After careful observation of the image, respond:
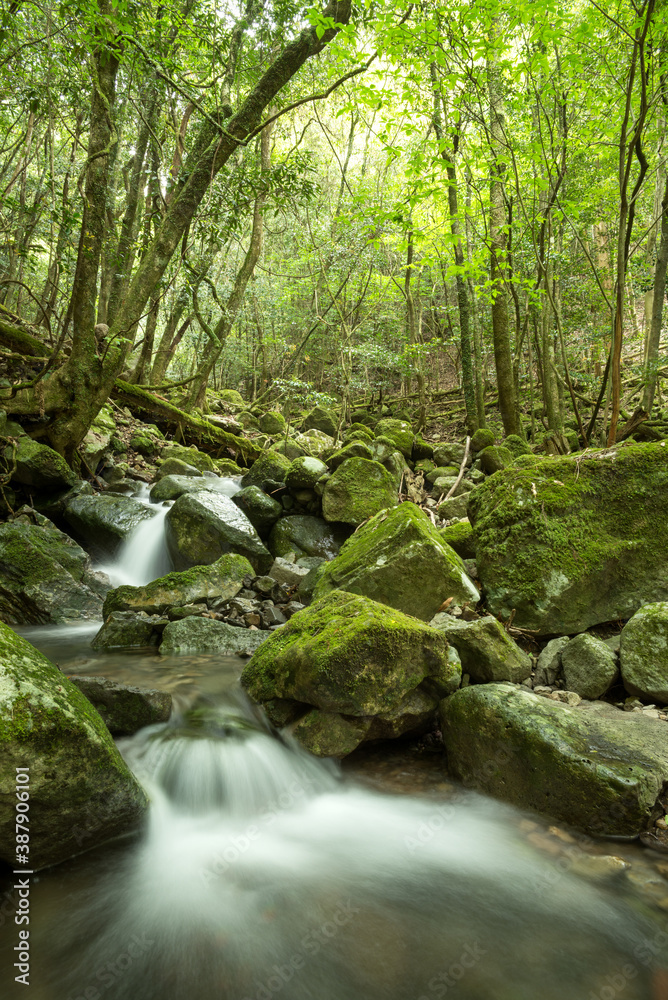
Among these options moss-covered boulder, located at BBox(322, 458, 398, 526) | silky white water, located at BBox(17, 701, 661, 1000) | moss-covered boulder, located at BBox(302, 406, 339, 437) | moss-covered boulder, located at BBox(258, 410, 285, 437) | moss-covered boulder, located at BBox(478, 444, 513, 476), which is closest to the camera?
silky white water, located at BBox(17, 701, 661, 1000)

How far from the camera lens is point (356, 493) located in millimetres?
7484

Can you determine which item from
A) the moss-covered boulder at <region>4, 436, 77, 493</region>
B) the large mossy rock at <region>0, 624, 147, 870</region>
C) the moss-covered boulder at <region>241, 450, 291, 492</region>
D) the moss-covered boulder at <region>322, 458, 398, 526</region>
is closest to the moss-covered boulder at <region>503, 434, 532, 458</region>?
the moss-covered boulder at <region>322, 458, 398, 526</region>

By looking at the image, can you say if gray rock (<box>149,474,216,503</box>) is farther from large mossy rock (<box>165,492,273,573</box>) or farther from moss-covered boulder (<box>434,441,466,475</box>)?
moss-covered boulder (<box>434,441,466,475</box>)

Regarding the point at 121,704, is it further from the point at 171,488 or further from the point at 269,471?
the point at 269,471

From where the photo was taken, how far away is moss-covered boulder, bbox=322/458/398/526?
7.46 metres

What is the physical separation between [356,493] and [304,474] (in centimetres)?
110

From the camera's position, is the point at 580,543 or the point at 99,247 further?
the point at 99,247

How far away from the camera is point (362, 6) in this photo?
716cm

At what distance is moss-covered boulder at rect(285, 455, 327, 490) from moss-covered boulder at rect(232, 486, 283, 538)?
1.73 ft

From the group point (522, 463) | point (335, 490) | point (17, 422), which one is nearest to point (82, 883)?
point (522, 463)

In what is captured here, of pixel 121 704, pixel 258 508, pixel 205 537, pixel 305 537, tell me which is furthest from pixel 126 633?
pixel 305 537

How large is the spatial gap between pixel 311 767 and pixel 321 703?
484 millimetres

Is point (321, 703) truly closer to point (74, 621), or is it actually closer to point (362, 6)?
point (74, 621)

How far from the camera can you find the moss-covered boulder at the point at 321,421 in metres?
15.5
